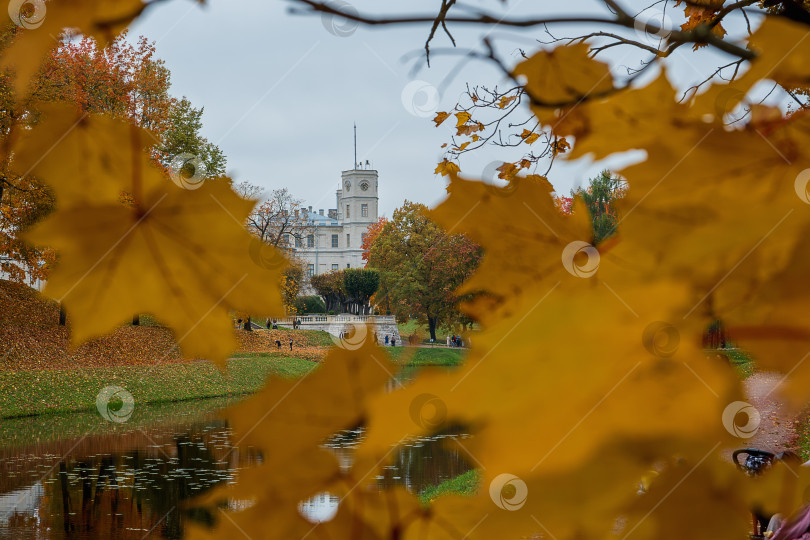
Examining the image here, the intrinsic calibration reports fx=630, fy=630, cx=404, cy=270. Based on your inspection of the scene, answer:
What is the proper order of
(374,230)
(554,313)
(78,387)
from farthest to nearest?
(78,387)
(374,230)
(554,313)

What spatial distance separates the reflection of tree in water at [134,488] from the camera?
3898 mm

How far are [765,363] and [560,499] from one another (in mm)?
33

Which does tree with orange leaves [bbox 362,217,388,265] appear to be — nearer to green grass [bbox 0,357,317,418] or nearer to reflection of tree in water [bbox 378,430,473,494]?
reflection of tree in water [bbox 378,430,473,494]

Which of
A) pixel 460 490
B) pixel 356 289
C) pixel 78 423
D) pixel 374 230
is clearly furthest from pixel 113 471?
pixel 374 230

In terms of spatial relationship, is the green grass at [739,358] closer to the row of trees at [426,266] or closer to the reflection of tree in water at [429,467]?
the row of trees at [426,266]

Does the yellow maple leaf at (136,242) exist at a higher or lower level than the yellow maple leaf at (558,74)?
lower

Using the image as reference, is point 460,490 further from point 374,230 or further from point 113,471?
point 113,471

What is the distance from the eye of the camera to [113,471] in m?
5.19

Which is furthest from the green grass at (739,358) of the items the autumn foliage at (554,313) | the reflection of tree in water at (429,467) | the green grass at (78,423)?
the green grass at (78,423)

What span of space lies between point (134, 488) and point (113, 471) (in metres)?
0.69

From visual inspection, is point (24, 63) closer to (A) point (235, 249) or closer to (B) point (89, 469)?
(A) point (235, 249)

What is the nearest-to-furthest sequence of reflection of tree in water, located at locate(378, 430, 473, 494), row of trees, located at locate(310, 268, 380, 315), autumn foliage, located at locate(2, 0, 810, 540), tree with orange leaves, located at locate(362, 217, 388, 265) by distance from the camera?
1. autumn foliage, located at locate(2, 0, 810, 540)
2. row of trees, located at locate(310, 268, 380, 315)
3. tree with orange leaves, located at locate(362, 217, 388, 265)
4. reflection of tree in water, located at locate(378, 430, 473, 494)

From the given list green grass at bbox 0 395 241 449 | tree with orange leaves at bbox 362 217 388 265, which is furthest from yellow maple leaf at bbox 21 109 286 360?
green grass at bbox 0 395 241 449

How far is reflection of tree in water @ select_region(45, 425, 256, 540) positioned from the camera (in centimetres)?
390
